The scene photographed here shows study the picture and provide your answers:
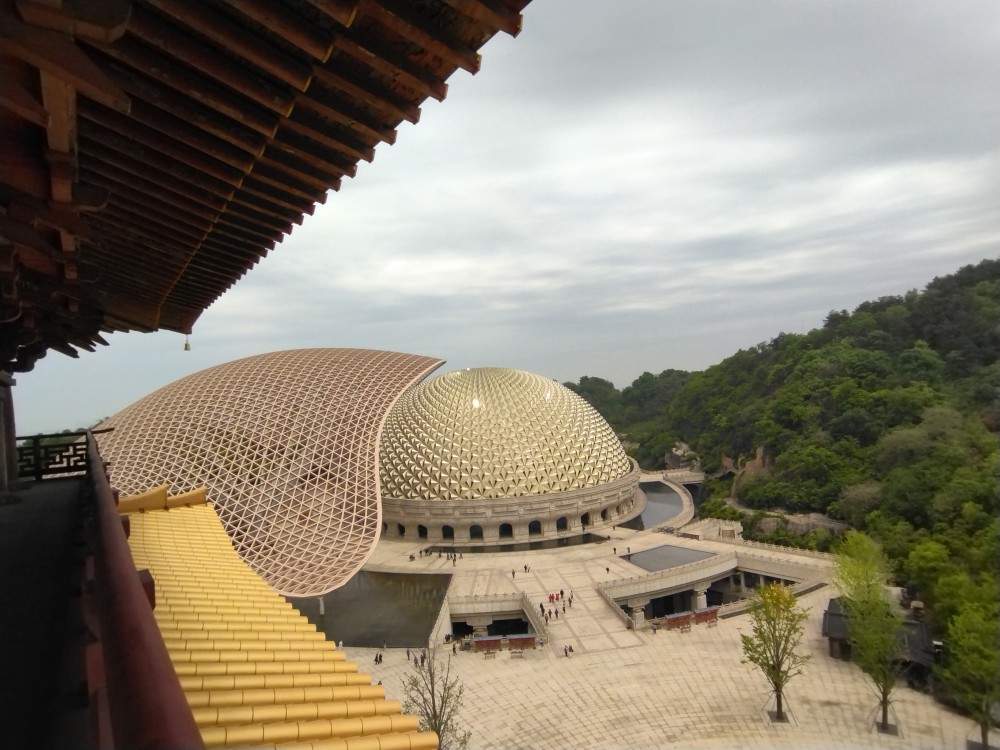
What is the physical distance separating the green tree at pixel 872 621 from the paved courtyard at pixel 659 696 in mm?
903

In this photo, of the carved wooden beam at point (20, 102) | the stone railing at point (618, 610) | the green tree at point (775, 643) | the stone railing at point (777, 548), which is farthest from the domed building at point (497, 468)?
the carved wooden beam at point (20, 102)

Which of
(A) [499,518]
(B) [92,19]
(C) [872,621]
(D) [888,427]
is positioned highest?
(B) [92,19]

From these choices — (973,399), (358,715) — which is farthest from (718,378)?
(358,715)

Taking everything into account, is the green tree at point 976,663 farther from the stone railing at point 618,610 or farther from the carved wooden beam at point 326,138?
the carved wooden beam at point 326,138

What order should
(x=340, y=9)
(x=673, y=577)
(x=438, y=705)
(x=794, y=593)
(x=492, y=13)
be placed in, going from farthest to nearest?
1. (x=673, y=577)
2. (x=794, y=593)
3. (x=438, y=705)
4. (x=492, y=13)
5. (x=340, y=9)

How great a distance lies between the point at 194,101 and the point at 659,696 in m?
18.6

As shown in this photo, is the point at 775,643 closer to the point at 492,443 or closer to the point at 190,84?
the point at 190,84

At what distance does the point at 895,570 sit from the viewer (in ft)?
73.8

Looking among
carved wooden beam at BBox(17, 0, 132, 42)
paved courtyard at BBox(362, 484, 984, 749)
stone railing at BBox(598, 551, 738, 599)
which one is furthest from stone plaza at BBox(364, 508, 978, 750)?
carved wooden beam at BBox(17, 0, 132, 42)

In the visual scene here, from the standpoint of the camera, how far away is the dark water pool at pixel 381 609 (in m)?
21.4

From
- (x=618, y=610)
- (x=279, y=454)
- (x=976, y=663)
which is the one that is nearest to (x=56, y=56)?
(x=976, y=663)

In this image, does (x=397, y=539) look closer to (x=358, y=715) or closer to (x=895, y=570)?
(x=895, y=570)

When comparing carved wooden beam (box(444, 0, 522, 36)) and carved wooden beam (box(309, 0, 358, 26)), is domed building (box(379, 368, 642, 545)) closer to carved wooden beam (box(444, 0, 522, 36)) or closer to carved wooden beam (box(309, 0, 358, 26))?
carved wooden beam (box(444, 0, 522, 36))

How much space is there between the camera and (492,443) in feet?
116
